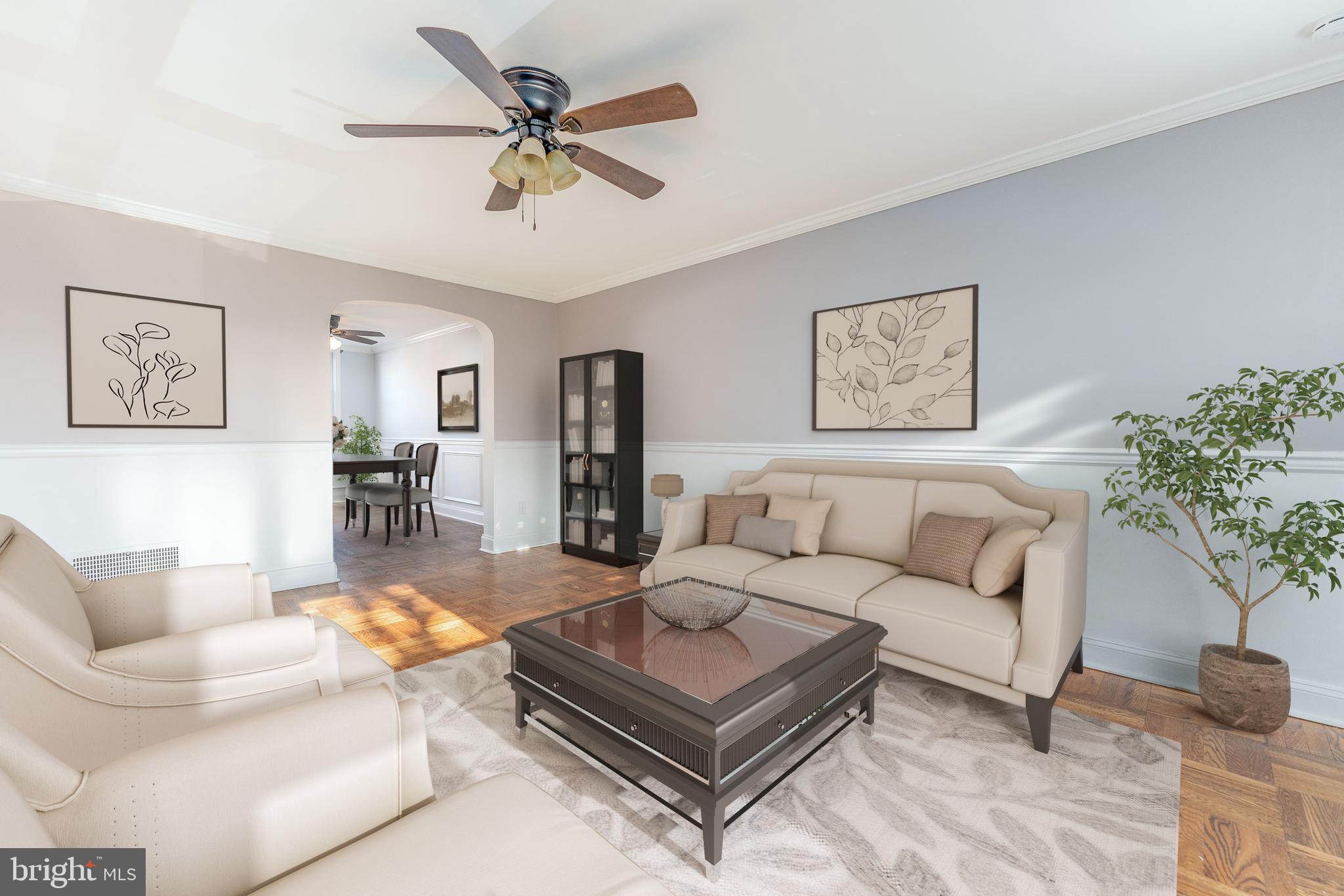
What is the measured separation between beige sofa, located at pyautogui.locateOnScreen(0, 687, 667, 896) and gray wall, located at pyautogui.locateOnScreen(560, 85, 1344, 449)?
2.96 metres

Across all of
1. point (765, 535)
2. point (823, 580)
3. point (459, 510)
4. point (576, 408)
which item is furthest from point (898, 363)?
point (459, 510)

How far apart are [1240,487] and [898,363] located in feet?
5.19

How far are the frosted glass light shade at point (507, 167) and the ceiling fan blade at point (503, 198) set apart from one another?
0.85ft

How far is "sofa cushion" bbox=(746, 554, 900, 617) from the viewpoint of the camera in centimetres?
250

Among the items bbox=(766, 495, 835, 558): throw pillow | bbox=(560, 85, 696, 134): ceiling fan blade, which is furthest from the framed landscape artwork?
bbox=(560, 85, 696, 134): ceiling fan blade

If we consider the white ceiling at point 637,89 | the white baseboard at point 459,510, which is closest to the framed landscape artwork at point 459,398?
the white baseboard at point 459,510

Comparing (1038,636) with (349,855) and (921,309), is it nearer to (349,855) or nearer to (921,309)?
(921,309)

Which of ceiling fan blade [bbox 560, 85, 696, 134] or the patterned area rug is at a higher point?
ceiling fan blade [bbox 560, 85, 696, 134]

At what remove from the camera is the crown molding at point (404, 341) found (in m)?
6.91

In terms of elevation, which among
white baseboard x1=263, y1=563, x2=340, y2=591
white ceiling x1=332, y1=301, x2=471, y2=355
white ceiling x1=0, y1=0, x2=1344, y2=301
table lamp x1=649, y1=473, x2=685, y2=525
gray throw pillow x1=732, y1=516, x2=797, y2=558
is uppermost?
white ceiling x1=0, y1=0, x2=1344, y2=301

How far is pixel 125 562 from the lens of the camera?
345 centimetres

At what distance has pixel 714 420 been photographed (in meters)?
4.39

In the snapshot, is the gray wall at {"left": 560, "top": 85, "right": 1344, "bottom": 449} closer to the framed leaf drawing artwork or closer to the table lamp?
the framed leaf drawing artwork

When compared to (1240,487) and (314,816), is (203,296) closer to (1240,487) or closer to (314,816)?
(314,816)
